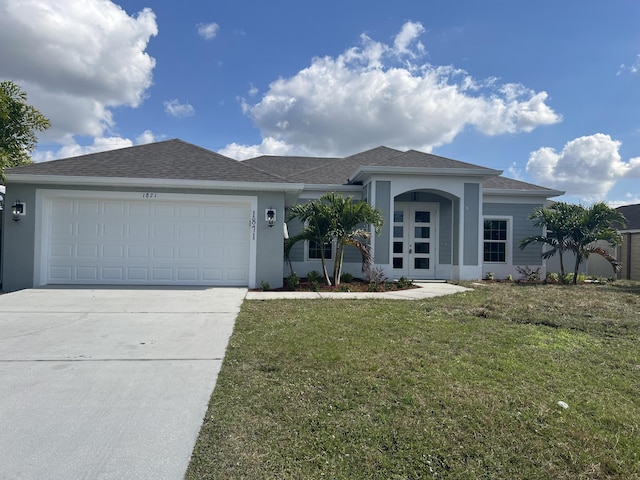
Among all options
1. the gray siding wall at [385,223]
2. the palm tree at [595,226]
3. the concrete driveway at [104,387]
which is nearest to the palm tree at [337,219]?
the gray siding wall at [385,223]

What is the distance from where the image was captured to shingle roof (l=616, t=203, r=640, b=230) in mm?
18202

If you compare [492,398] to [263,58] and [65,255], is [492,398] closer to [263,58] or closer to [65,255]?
[65,255]

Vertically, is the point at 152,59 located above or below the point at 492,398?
above

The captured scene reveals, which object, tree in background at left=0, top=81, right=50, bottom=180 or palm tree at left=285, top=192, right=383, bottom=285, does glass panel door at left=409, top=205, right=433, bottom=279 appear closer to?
palm tree at left=285, top=192, right=383, bottom=285

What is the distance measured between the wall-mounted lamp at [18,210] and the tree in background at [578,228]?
1531 centimetres

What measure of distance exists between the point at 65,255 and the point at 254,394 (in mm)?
8953

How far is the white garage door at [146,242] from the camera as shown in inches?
392

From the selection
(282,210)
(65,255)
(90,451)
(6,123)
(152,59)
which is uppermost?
(152,59)

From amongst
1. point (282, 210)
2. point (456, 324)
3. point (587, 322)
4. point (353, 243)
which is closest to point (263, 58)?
point (282, 210)

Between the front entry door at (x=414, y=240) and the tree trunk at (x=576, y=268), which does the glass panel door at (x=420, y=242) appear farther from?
the tree trunk at (x=576, y=268)

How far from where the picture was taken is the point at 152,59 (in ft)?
40.3

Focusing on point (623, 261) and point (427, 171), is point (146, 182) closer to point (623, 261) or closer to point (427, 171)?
point (427, 171)

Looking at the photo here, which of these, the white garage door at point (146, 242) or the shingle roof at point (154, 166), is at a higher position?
the shingle roof at point (154, 166)

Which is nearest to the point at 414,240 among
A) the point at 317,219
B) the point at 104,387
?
the point at 317,219
